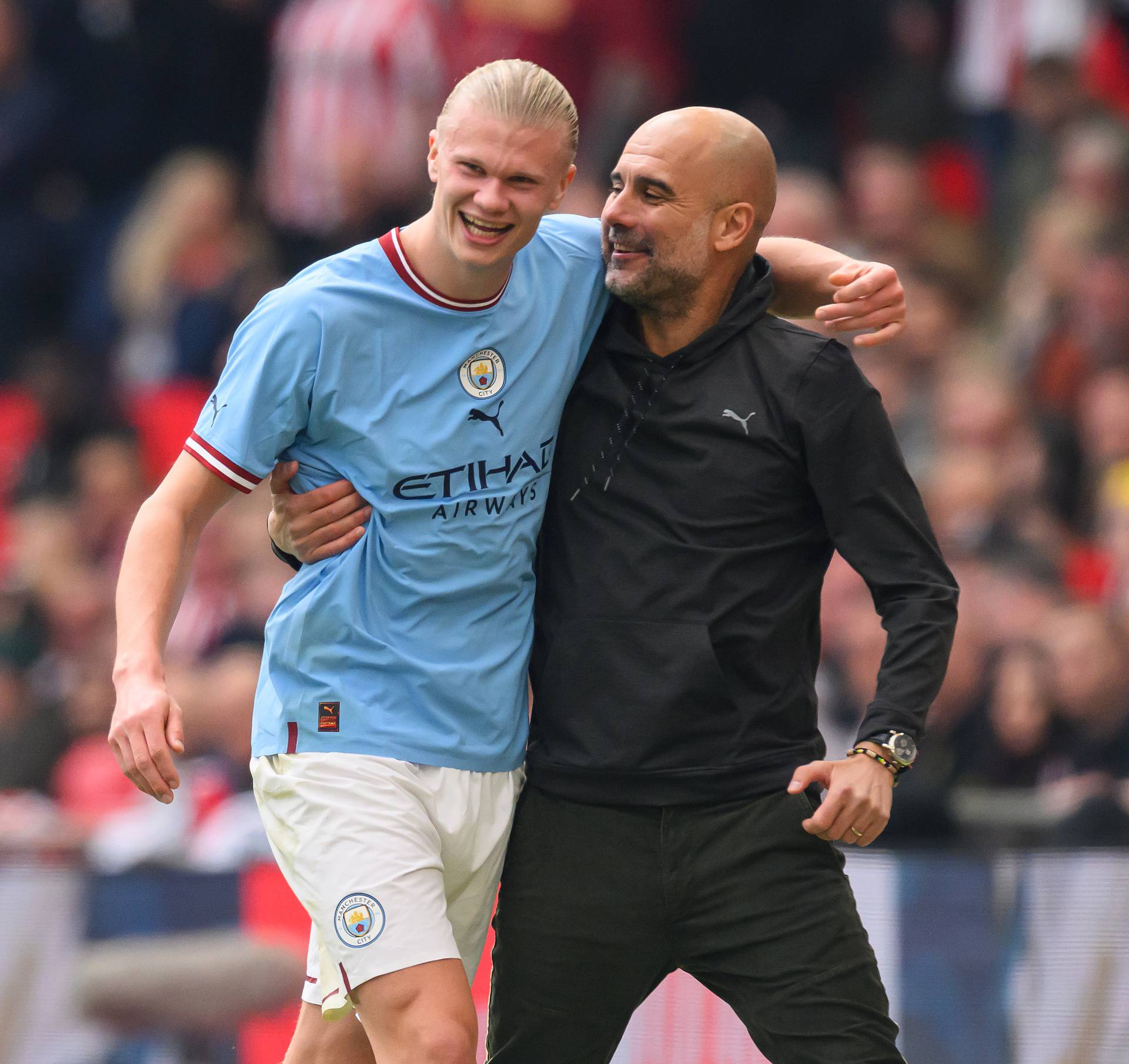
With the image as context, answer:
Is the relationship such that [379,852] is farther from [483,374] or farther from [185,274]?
[185,274]

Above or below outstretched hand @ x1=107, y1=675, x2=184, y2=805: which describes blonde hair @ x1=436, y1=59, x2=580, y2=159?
above

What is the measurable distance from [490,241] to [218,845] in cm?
312

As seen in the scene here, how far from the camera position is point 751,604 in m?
3.58

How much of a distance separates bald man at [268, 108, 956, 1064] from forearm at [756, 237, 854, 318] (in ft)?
0.66

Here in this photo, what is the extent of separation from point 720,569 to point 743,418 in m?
0.30

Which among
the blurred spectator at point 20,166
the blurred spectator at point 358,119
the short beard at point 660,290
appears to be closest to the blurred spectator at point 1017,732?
the short beard at point 660,290

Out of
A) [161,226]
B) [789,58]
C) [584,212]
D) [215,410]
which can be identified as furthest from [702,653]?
[161,226]

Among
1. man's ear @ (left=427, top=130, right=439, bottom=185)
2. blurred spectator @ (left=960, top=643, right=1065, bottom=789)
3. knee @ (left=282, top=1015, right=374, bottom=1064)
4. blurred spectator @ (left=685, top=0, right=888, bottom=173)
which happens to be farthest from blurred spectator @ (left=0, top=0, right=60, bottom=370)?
knee @ (left=282, top=1015, right=374, bottom=1064)

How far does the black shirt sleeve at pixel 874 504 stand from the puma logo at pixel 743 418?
0.30 feet

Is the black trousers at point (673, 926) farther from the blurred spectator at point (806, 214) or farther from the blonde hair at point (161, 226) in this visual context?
the blonde hair at point (161, 226)

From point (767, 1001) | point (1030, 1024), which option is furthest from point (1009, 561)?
point (767, 1001)

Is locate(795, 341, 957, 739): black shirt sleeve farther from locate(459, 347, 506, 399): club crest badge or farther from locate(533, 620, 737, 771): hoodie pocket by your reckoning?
locate(459, 347, 506, 399): club crest badge

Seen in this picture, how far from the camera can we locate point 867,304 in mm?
3594

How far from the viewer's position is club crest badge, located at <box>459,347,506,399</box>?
11.8 feet
